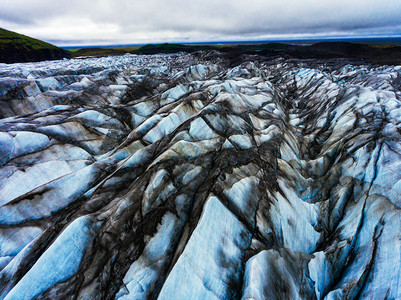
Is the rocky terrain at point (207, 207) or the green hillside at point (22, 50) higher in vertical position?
the green hillside at point (22, 50)

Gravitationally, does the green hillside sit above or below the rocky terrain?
above

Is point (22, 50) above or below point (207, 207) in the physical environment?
above

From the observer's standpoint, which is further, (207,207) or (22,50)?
(22,50)

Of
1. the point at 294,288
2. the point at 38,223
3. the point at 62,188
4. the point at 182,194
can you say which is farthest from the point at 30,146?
the point at 294,288

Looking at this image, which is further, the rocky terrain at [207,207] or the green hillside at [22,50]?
the green hillside at [22,50]
